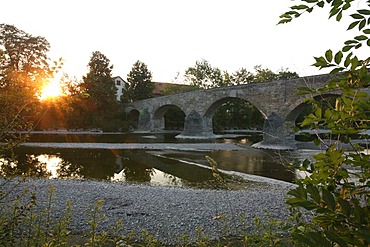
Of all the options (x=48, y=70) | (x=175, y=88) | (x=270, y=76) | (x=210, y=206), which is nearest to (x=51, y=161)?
(x=210, y=206)

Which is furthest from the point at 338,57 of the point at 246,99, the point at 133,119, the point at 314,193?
the point at 133,119

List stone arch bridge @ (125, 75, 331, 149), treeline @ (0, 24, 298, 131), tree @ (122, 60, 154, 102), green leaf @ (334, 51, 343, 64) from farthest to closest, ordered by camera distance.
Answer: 1. tree @ (122, 60, 154, 102)
2. treeline @ (0, 24, 298, 131)
3. stone arch bridge @ (125, 75, 331, 149)
4. green leaf @ (334, 51, 343, 64)

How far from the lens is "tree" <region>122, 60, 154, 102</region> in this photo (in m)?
40.8

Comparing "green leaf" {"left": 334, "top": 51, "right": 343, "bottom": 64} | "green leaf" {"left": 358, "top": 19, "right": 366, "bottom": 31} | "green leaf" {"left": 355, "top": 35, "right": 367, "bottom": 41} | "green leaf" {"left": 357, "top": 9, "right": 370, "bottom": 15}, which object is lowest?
"green leaf" {"left": 334, "top": 51, "right": 343, "bottom": 64}

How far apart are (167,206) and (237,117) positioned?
1487 inches

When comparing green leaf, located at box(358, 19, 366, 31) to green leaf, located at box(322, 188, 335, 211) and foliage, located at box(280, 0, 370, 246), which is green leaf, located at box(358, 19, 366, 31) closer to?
foliage, located at box(280, 0, 370, 246)

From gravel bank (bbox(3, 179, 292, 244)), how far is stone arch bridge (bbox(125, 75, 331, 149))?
A: 4200 mm

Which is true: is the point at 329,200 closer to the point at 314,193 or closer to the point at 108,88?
the point at 314,193

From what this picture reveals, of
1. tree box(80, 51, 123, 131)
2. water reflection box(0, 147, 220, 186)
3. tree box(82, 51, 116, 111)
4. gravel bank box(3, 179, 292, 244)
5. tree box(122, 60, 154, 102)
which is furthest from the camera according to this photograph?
tree box(122, 60, 154, 102)

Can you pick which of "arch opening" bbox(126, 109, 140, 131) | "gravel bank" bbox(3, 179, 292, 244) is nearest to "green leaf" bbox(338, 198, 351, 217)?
"gravel bank" bbox(3, 179, 292, 244)

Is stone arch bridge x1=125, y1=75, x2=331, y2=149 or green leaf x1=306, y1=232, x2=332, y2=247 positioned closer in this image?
green leaf x1=306, y1=232, x2=332, y2=247

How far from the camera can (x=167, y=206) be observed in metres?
5.02

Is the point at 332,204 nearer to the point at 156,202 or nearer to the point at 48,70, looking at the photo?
the point at 48,70

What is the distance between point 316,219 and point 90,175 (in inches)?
331
